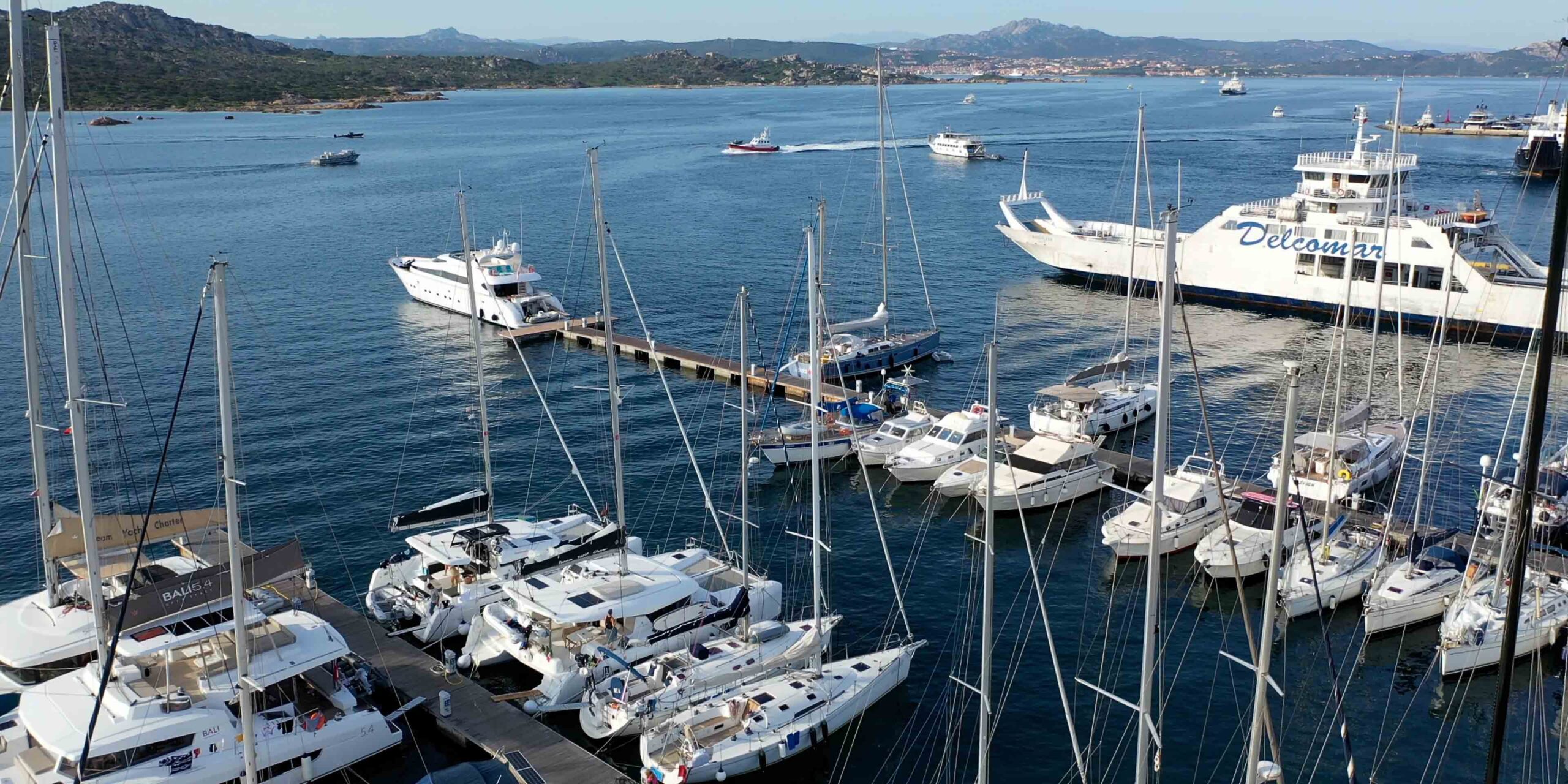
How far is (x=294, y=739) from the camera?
24.1 metres

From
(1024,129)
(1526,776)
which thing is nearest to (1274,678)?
(1526,776)

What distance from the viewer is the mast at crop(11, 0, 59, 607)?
24.2 metres

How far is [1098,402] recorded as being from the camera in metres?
46.4

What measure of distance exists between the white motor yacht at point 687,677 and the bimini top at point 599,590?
5.06 ft

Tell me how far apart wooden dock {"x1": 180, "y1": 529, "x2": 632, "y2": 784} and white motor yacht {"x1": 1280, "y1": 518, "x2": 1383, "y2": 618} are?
1837 centimetres

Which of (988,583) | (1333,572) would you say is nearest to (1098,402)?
(1333,572)

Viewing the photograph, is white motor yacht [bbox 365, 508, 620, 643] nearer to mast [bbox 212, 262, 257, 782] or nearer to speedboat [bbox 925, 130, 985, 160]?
mast [bbox 212, 262, 257, 782]

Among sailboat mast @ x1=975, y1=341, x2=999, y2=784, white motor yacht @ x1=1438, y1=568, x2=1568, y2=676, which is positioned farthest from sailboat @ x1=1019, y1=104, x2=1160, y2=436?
sailboat mast @ x1=975, y1=341, x2=999, y2=784

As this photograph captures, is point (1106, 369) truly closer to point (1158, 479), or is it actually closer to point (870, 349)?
point (870, 349)

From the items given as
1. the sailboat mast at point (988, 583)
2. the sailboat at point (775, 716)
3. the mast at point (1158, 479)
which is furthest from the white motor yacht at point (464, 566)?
the mast at point (1158, 479)

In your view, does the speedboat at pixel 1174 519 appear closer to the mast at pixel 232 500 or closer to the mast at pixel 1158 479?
the mast at pixel 1158 479

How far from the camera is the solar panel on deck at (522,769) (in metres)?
23.8

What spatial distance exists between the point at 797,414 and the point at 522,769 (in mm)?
27898

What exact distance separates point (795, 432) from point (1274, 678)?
19.8m
